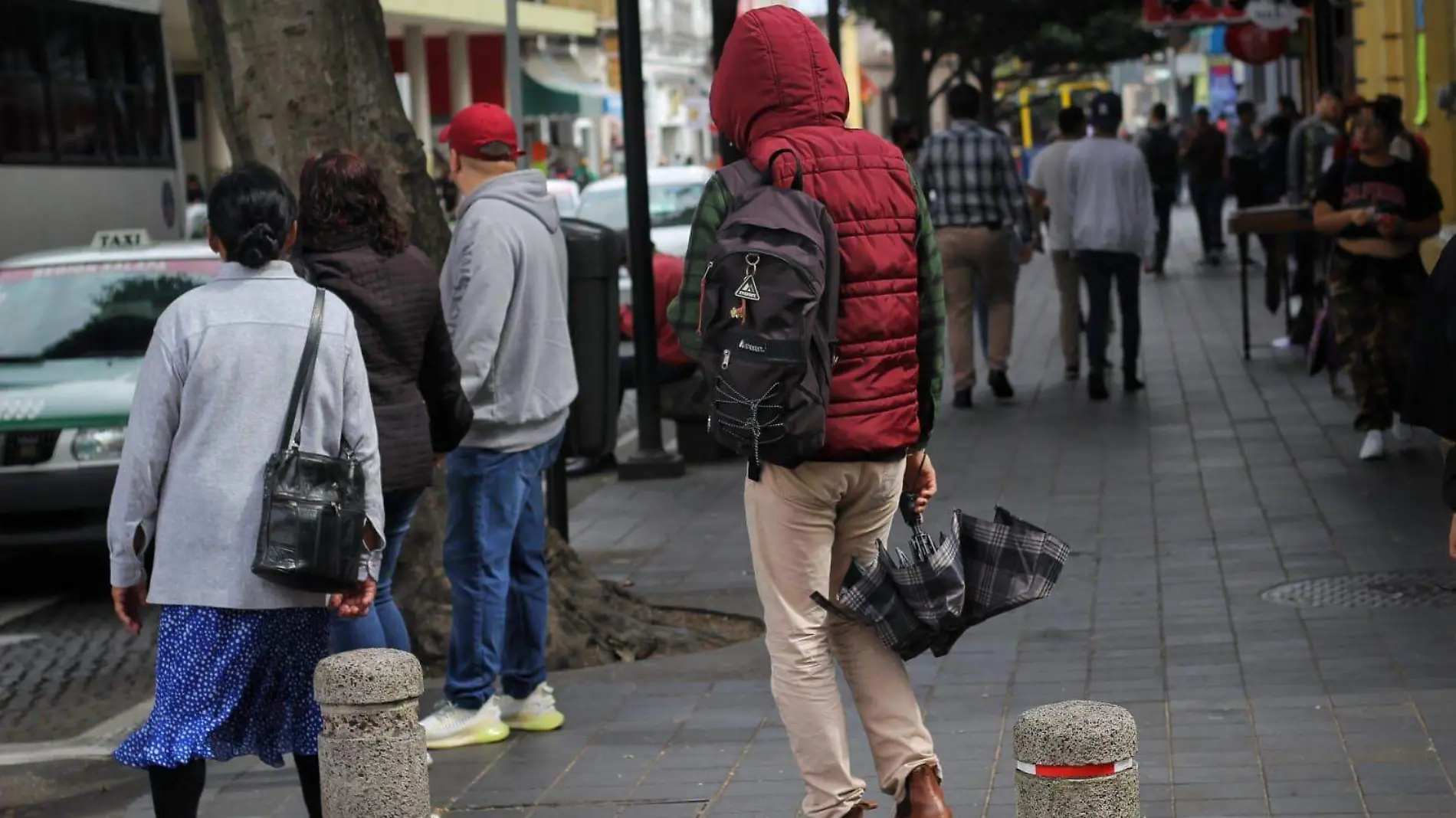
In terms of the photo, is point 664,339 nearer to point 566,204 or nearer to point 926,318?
point 926,318

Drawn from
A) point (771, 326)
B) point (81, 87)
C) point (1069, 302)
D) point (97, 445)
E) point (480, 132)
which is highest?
point (81, 87)

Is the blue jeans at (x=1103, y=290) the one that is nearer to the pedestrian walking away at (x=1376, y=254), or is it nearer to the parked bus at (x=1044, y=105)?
the pedestrian walking away at (x=1376, y=254)

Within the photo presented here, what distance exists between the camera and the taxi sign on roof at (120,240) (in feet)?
A: 38.3

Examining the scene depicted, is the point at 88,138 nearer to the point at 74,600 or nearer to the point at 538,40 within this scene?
the point at 74,600

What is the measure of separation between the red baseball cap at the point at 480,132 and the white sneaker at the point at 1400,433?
22.6ft

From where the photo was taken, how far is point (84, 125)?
1786 centimetres

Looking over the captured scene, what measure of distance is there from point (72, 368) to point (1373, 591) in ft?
19.3

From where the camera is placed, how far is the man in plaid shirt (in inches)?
569

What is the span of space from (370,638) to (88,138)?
13135 mm

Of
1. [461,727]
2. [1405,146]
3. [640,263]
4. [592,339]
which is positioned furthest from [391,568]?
[1405,146]

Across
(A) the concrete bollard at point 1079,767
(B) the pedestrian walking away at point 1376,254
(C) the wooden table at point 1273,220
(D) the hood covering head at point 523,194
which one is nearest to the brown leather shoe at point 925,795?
(A) the concrete bollard at point 1079,767

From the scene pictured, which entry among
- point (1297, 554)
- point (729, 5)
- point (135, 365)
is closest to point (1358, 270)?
point (1297, 554)

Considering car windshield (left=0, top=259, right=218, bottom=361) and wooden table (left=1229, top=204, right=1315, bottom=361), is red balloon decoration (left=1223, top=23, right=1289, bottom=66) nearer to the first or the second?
wooden table (left=1229, top=204, right=1315, bottom=361)

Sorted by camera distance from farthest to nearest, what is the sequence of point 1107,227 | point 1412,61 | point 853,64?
point 853,64
point 1412,61
point 1107,227
